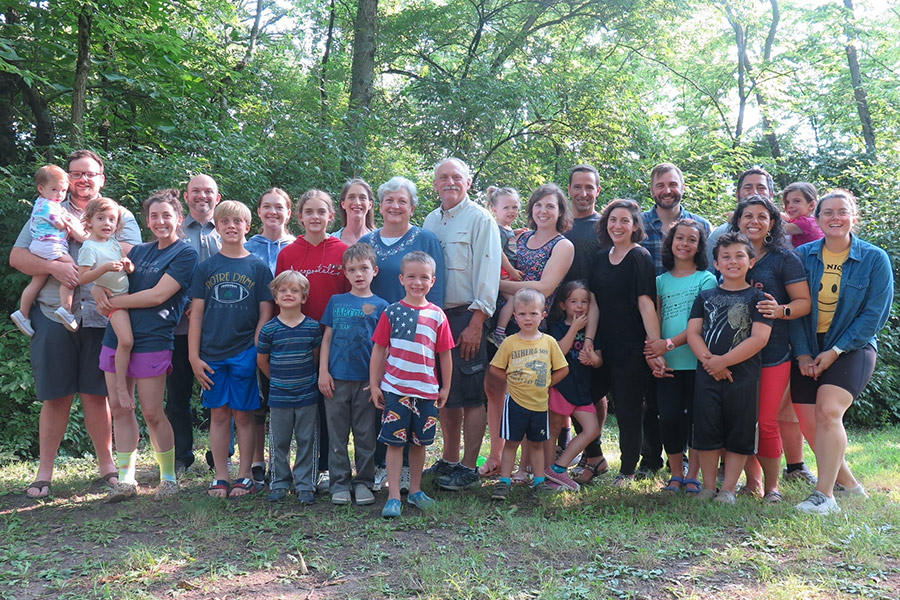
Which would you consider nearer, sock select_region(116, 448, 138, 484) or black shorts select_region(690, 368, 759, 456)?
black shorts select_region(690, 368, 759, 456)

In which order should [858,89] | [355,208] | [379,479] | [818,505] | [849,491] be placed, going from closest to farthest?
[818,505], [849,491], [379,479], [355,208], [858,89]

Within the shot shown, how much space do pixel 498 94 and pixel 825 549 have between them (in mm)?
8143

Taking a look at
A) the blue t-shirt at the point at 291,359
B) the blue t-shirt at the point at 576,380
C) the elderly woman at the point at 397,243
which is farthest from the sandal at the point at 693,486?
the blue t-shirt at the point at 291,359

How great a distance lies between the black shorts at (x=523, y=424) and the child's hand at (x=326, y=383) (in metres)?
1.21

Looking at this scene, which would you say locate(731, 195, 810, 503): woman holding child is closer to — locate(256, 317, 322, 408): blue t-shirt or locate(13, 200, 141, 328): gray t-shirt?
locate(256, 317, 322, 408): blue t-shirt

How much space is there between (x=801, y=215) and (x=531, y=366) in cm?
→ 261

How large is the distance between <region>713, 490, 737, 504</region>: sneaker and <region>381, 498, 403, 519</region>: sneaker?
2.07 m

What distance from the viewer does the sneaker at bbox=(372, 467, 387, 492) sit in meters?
4.72

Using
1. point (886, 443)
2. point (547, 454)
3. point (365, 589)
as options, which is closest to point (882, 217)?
point (886, 443)

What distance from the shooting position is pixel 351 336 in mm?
4348

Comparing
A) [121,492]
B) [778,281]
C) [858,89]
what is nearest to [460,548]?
[121,492]

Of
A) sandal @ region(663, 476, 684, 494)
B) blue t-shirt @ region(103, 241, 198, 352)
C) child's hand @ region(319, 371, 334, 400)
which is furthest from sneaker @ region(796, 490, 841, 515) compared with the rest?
blue t-shirt @ region(103, 241, 198, 352)

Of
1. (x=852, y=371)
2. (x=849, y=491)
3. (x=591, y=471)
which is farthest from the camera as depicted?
(x=591, y=471)

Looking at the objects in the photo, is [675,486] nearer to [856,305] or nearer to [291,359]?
[856,305]
